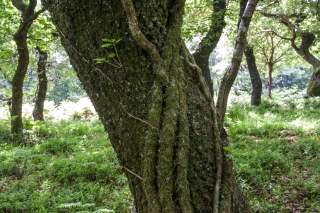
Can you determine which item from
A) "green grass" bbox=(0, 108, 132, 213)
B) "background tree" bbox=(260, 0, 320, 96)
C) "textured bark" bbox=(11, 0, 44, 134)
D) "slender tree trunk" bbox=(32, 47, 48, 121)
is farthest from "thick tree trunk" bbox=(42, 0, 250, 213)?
"slender tree trunk" bbox=(32, 47, 48, 121)

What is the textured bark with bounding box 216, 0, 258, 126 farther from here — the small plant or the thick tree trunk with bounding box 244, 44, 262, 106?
the thick tree trunk with bounding box 244, 44, 262, 106

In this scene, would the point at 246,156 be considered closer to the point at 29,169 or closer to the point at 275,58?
the point at 29,169

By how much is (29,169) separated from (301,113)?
27.2ft

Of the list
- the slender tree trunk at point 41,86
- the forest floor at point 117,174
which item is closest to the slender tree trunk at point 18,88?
the forest floor at point 117,174

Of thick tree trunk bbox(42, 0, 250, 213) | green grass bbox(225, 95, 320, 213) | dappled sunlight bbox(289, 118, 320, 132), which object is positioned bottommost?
green grass bbox(225, 95, 320, 213)

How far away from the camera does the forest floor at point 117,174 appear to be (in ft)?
11.3

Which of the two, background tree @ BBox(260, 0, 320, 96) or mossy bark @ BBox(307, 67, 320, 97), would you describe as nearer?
background tree @ BBox(260, 0, 320, 96)

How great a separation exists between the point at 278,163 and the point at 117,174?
9.43 feet

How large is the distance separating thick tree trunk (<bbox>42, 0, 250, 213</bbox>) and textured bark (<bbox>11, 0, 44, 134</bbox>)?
6.19 m

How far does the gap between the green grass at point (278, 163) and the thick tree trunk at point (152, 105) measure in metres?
0.71

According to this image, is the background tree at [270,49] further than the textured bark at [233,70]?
Yes

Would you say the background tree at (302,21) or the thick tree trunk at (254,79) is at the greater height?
the background tree at (302,21)

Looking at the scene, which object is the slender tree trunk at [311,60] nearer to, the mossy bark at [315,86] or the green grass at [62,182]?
the mossy bark at [315,86]

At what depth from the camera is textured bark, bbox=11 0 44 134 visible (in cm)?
691
